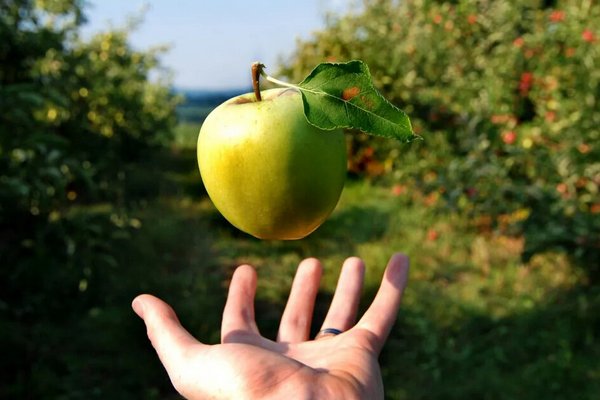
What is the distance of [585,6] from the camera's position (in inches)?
167

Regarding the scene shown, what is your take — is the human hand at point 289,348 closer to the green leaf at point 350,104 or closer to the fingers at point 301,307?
the fingers at point 301,307

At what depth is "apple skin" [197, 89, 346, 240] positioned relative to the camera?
1.16 meters

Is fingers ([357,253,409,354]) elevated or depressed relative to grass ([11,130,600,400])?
elevated

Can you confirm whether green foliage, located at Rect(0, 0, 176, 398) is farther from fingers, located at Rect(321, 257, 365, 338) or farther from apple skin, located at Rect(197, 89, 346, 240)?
apple skin, located at Rect(197, 89, 346, 240)

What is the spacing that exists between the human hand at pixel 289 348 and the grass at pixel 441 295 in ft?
4.42

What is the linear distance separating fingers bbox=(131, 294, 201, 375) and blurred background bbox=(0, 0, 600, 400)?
162 centimetres

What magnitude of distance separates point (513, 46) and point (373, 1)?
2494 mm

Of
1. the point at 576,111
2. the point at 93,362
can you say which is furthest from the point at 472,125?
the point at 93,362

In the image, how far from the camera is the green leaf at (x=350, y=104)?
967mm

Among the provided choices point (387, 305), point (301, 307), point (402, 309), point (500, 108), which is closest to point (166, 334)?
point (301, 307)

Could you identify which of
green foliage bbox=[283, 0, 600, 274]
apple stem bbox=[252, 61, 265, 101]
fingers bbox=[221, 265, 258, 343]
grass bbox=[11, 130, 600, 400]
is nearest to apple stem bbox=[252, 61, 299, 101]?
apple stem bbox=[252, 61, 265, 101]

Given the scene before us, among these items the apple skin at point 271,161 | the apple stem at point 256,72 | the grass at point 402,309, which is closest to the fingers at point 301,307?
the apple skin at point 271,161

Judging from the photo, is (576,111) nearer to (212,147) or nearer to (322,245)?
(322,245)

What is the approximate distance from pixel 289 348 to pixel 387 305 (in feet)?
0.98
